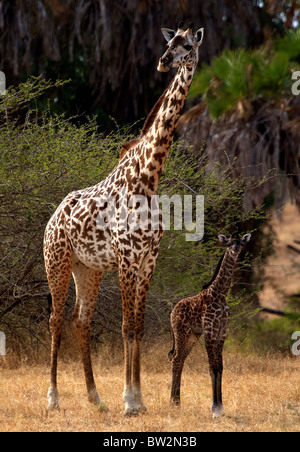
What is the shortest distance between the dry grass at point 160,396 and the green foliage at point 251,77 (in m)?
5.04

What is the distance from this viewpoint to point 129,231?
20.1 ft

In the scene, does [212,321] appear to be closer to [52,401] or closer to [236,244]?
[236,244]

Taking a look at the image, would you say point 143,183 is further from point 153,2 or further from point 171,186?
point 153,2

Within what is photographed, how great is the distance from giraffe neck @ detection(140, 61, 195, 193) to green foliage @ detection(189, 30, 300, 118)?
22.2 ft

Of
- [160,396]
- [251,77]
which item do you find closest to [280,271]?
[251,77]

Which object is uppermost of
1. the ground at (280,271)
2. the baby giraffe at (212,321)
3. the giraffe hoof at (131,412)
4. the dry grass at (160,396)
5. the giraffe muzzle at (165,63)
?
the giraffe muzzle at (165,63)

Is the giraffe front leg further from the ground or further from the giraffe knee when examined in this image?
the ground

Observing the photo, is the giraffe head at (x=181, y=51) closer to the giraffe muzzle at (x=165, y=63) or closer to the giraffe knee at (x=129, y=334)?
the giraffe muzzle at (x=165, y=63)

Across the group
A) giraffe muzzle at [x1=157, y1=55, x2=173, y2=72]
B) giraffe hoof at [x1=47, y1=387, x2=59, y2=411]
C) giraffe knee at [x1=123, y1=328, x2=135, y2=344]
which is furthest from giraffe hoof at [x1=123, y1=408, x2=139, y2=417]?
giraffe muzzle at [x1=157, y1=55, x2=173, y2=72]


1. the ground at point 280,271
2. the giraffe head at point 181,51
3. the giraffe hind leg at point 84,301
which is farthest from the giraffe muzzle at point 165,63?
the ground at point 280,271

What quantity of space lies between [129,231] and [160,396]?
240 cm

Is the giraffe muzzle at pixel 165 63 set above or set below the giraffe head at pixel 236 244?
above

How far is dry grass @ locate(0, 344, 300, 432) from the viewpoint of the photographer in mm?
5785

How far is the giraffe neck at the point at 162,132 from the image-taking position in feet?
19.8
